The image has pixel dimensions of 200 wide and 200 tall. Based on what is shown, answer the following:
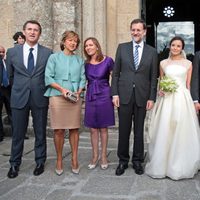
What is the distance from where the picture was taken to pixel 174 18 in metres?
25.0

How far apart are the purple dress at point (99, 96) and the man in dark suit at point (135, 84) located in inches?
5.7

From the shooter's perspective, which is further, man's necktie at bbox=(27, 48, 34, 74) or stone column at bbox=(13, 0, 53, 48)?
stone column at bbox=(13, 0, 53, 48)

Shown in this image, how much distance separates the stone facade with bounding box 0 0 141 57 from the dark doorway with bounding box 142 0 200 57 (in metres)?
13.1

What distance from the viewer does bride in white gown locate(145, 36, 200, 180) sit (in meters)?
4.98

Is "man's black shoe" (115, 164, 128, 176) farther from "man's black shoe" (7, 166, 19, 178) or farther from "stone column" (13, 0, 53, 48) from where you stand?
"stone column" (13, 0, 53, 48)

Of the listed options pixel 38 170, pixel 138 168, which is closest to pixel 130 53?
pixel 138 168

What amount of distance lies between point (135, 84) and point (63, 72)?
0.93 meters

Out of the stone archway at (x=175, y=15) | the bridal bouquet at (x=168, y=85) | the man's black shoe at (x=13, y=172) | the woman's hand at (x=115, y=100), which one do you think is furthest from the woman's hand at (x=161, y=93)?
the stone archway at (x=175, y=15)

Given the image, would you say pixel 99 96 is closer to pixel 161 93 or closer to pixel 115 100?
pixel 115 100

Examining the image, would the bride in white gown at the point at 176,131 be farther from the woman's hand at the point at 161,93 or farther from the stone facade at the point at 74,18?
the stone facade at the point at 74,18

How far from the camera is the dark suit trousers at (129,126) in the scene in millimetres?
5211

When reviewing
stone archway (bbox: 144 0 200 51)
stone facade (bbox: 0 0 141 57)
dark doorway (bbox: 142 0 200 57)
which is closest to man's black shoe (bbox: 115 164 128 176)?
stone facade (bbox: 0 0 141 57)

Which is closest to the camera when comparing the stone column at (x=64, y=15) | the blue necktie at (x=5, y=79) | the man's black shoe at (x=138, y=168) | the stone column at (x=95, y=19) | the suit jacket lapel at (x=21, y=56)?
the suit jacket lapel at (x=21, y=56)

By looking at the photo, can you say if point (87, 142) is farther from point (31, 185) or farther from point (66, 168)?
point (31, 185)
